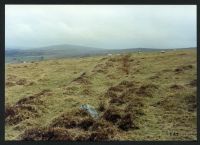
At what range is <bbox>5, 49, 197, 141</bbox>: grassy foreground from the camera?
55.0 ft

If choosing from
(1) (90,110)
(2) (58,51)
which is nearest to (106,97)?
(1) (90,110)

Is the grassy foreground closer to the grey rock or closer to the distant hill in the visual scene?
the grey rock

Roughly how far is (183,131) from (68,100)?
4657mm

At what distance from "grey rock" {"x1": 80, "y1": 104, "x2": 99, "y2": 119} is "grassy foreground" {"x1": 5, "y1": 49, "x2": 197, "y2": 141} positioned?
18 centimetres

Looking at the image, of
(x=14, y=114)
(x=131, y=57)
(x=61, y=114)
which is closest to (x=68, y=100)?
(x=61, y=114)

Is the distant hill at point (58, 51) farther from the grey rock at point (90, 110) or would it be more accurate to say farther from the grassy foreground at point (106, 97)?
the grey rock at point (90, 110)

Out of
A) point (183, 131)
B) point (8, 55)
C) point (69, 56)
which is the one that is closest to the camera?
point (183, 131)

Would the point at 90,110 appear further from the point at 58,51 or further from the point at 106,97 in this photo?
the point at 58,51

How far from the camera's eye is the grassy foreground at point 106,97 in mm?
16750

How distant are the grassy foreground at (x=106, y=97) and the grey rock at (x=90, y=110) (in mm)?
176

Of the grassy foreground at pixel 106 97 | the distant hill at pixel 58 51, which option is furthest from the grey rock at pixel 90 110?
the distant hill at pixel 58 51

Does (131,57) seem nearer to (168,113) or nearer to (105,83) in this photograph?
(105,83)

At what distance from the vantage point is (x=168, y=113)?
57.1ft

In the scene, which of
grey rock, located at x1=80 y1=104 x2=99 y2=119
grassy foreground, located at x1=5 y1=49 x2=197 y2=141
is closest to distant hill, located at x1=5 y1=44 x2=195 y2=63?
grassy foreground, located at x1=5 y1=49 x2=197 y2=141
